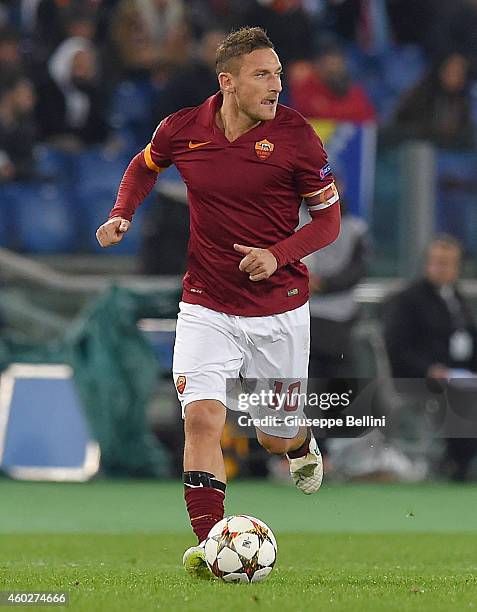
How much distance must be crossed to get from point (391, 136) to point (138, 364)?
3.84 meters

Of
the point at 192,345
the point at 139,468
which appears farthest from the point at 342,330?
the point at 192,345

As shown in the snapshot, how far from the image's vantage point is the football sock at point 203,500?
5949 mm

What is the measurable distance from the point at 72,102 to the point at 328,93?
2.56 meters

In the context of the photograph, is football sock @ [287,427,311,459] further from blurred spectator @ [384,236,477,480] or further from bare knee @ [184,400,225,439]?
blurred spectator @ [384,236,477,480]

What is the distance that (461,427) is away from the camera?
456 inches

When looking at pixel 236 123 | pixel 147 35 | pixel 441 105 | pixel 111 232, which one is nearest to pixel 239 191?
pixel 236 123

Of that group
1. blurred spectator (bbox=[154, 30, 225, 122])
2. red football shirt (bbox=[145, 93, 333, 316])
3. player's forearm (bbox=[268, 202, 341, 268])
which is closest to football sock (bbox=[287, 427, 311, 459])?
red football shirt (bbox=[145, 93, 333, 316])

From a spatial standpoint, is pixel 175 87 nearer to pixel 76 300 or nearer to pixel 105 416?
pixel 76 300

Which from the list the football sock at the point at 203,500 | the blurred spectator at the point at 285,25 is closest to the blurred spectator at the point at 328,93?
the blurred spectator at the point at 285,25

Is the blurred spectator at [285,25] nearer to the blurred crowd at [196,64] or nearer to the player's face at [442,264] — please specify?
the blurred crowd at [196,64]

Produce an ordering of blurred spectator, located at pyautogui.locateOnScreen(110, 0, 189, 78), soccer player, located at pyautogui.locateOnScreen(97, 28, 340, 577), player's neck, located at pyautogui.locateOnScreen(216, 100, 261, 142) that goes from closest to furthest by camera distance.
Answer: soccer player, located at pyautogui.locateOnScreen(97, 28, 340, 577) < player's neck, located at pyautogui.locateOnScreen(216, 100, 261, 142) < blurred spectator, located at pyautogui.locateOnScreen(110, 0, 189, 78)

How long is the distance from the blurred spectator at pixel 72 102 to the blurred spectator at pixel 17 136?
0.97 ft

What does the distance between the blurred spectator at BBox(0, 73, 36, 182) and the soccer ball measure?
27.3ft

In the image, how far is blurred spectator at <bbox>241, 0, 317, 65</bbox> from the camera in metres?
14.1
